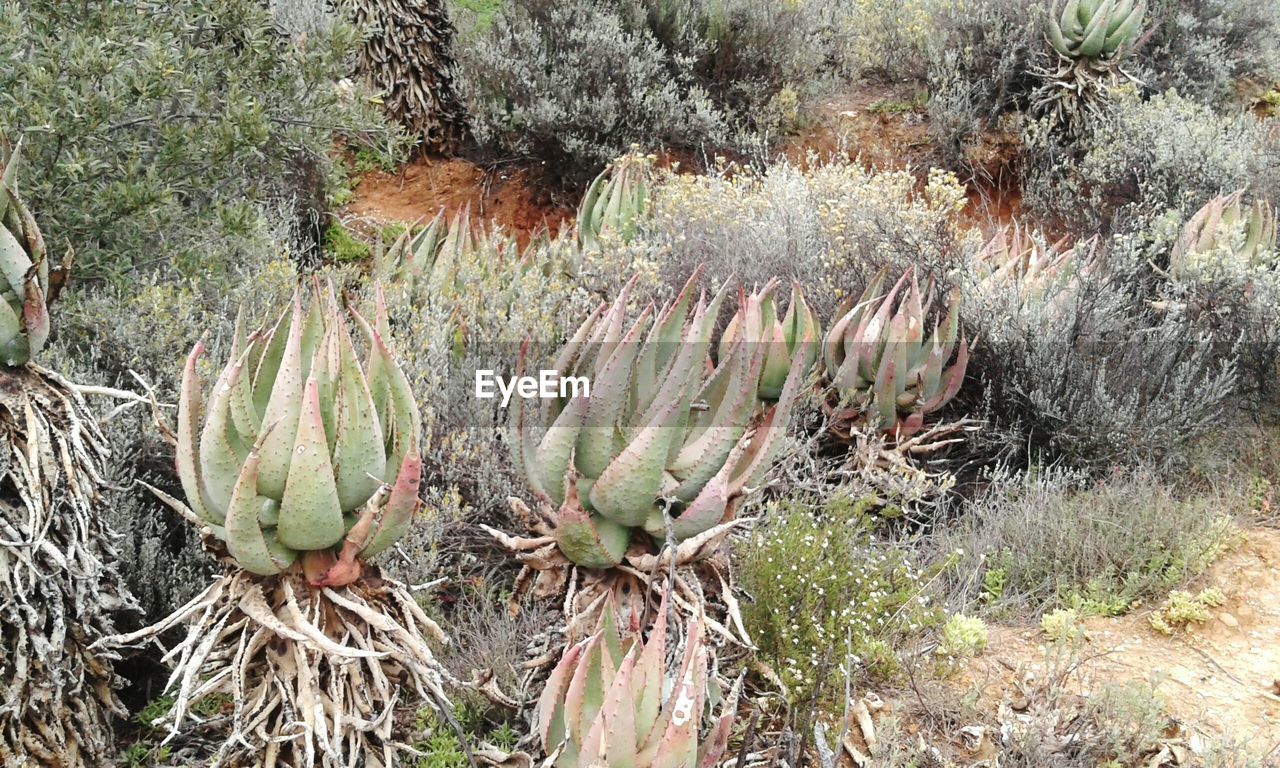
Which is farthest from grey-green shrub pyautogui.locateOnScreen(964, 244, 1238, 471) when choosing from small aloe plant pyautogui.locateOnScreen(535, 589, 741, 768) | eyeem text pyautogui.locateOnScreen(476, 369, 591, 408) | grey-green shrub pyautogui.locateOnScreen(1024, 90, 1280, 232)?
small aloe plant pyautogui.locateOnScreen(535, 589, 741, 768)

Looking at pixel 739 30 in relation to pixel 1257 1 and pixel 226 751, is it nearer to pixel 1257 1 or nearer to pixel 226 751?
pixel 1257 1

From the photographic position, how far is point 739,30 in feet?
31.7

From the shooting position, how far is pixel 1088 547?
4129 mm

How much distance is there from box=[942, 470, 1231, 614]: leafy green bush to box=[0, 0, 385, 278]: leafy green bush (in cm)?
357

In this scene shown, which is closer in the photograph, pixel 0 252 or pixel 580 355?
pixel 0 252

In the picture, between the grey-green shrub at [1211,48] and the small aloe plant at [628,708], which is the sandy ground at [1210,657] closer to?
the small aloe plant at [628,708]

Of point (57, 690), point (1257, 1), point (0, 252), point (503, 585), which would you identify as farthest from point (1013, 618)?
point (1257, 1)

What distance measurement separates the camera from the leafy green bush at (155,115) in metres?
3.76

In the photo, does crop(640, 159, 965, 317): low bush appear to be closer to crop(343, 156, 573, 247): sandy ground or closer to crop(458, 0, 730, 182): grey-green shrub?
crop(458, 0, 730, 182): grey-green shrub

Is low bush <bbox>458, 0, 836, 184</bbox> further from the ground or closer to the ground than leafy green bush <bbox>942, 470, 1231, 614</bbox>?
further from the ground

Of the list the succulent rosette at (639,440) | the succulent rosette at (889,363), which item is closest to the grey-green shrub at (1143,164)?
the succulent rosette at (889,363)

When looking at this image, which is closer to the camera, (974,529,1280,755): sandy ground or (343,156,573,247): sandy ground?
(974,529,1280,755): sandy ground

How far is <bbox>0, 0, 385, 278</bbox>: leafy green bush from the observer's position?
3.76 m

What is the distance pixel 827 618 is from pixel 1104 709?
0.88 m
